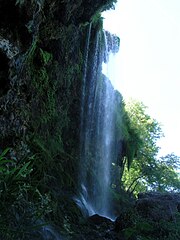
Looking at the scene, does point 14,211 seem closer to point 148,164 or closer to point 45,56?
point 45,56

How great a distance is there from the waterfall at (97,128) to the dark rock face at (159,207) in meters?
2.67

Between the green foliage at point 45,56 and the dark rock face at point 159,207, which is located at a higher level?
the green foliage at point 45,56

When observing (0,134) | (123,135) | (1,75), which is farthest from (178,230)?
(123,135)

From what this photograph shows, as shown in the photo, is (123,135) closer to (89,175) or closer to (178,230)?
(89,175)

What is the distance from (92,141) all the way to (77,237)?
8.14 m

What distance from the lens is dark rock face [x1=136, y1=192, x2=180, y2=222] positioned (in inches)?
320

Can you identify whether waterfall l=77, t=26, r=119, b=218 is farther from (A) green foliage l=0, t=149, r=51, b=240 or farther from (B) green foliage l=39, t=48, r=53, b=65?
(A) green foliage l=0, t=149, r=51, b=240

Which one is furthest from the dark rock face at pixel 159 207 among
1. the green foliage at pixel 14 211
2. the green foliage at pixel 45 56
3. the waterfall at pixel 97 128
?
the green foliage at pixel 14 211

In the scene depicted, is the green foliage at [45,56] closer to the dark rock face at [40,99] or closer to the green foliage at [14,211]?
the dark rock face at [40,99]

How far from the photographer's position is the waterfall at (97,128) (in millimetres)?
12211

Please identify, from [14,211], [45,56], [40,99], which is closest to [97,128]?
[40,99]

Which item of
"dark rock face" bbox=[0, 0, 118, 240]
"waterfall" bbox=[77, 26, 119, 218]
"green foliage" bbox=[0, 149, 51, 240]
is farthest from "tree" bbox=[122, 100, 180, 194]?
"green foliage" bbox=[0, 149, 51, 240]

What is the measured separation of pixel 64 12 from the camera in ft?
25.5

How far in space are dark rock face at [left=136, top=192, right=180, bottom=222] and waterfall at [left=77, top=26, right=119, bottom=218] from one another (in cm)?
267
